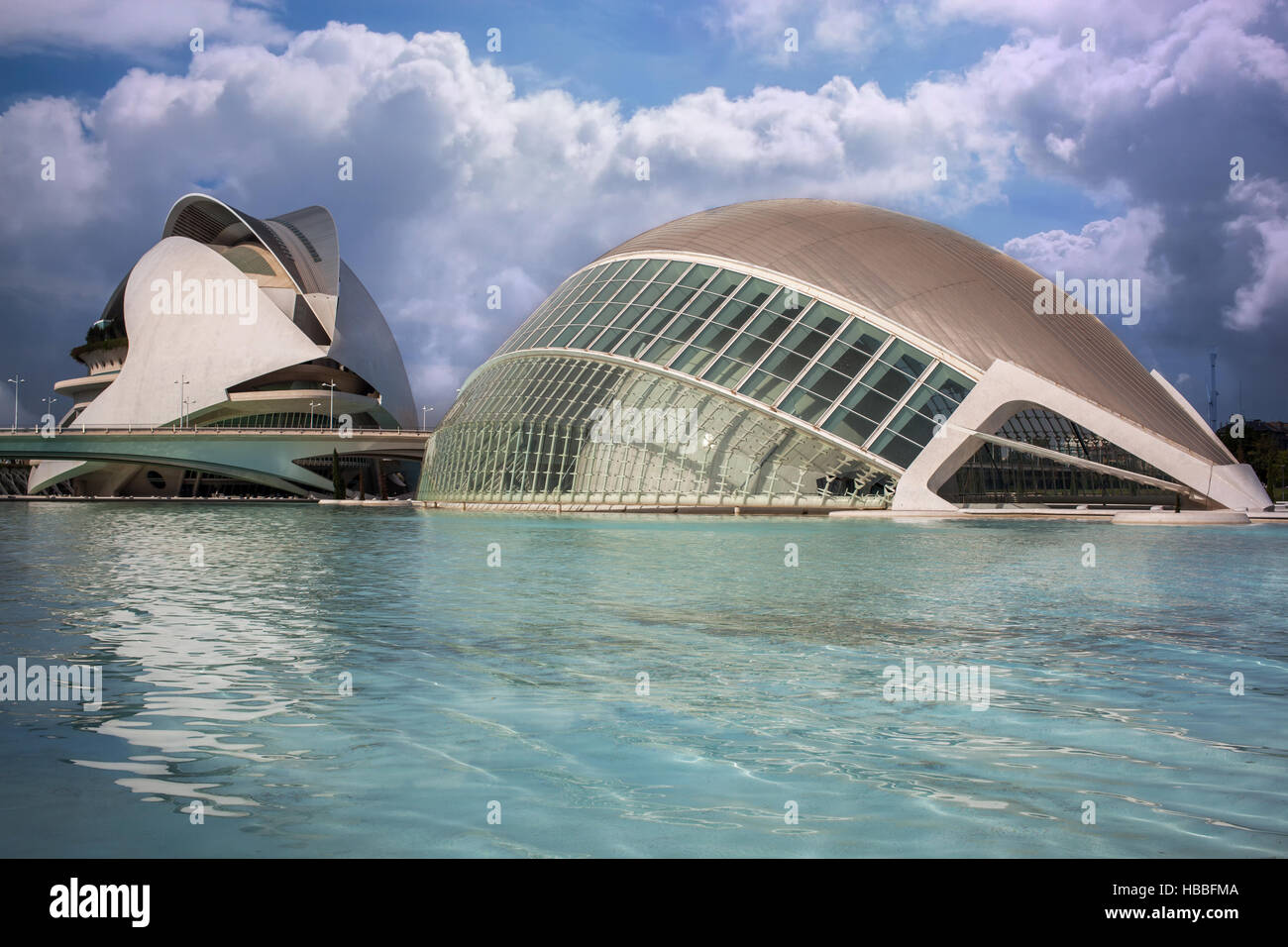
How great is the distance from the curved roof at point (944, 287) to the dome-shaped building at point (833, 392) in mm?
103

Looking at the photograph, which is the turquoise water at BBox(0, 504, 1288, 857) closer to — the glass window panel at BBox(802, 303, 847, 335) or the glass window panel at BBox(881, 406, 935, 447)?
the glass window panel at BBox(881, 406, 935, 447)

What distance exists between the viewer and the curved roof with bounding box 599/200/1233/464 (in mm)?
37094

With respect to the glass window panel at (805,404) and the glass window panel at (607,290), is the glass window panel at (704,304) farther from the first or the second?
the glass window panel at (805,404)

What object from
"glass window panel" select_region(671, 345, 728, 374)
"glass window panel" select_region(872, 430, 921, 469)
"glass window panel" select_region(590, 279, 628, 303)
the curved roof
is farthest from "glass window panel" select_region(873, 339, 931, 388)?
"glass window panel" select_region(590, 279, 628, 303)

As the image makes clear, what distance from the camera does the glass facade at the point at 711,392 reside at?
1442 inches

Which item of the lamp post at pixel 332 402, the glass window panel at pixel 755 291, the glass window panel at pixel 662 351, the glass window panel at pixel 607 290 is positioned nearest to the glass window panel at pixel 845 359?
the glass window panel at pixel 755 291

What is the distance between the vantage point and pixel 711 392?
37.9m

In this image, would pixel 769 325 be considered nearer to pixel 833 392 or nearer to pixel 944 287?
pixel 833 392

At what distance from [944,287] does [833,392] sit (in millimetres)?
7034

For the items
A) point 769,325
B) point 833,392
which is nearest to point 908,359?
point 833,392
